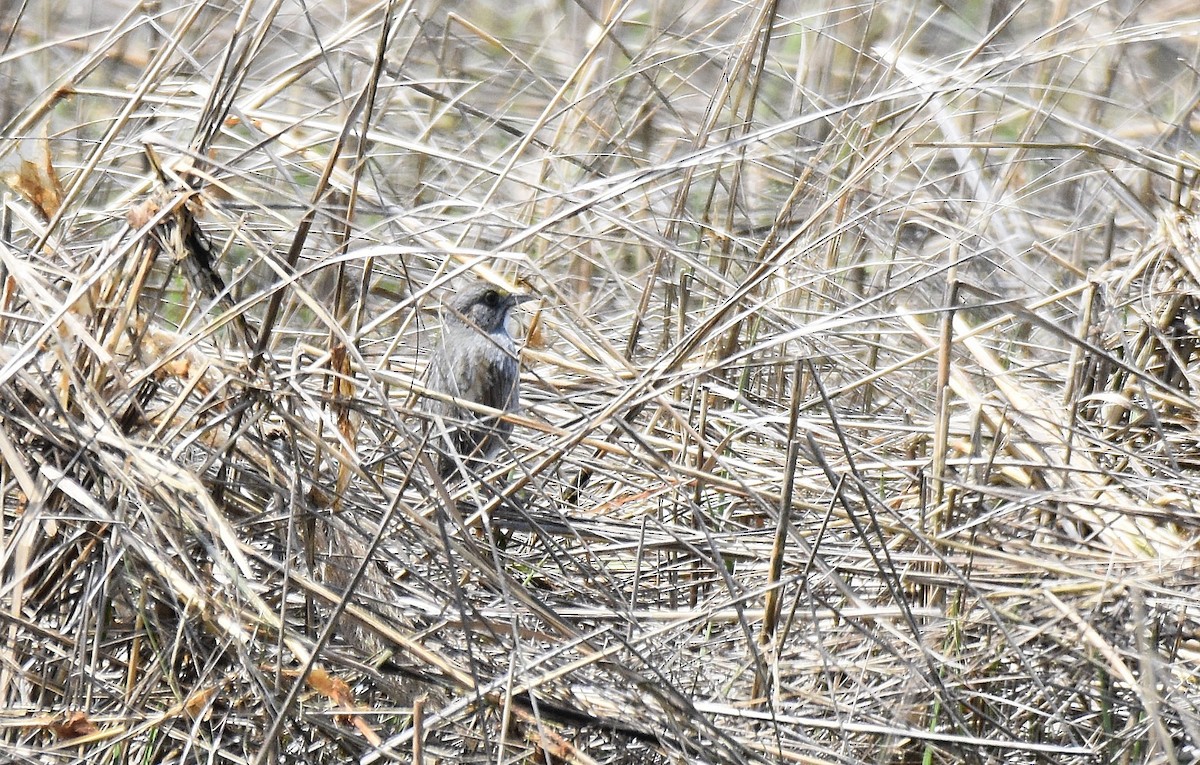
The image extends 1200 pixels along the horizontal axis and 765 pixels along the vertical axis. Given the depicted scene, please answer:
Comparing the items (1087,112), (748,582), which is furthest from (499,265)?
(1087,112)

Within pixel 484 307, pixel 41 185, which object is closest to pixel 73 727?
pixel 41 185

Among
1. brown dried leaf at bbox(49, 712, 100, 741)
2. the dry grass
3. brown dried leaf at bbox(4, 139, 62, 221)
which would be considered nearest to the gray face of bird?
the dry grass

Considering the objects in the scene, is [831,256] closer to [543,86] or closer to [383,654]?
[543,86]

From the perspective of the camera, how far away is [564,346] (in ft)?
13.1

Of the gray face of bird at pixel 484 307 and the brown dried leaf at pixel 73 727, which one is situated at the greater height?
the gray face of bird at pixel 484 307

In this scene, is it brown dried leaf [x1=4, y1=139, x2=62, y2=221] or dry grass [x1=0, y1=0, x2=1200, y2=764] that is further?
brown dried leaf [x1=4, y1=139, x2=62, y2=221]

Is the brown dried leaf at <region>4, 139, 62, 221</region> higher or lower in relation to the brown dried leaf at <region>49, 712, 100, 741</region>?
higher

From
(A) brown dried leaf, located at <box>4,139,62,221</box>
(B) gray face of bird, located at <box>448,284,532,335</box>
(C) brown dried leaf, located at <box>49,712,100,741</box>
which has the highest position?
(A) brown dried leaf, located at <box>4,139,62,221</box>

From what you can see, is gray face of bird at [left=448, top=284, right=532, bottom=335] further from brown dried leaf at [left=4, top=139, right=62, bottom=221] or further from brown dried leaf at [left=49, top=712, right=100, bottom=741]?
brown dried leaf at [left=49, top=712, right=100, bottom=741]

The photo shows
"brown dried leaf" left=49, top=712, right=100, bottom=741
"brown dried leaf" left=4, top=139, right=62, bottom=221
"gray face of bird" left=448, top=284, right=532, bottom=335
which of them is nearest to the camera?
"brown dried leaf" left=49, top=712, right=100, bottom=741

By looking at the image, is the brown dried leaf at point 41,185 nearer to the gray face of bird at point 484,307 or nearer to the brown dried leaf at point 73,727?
the brown dried leaf at point 73,727

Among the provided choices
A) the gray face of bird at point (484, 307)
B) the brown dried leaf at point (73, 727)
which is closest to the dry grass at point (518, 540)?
the brown dried leaf at point (73, 727)

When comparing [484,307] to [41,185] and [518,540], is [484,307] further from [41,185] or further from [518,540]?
[41,185]

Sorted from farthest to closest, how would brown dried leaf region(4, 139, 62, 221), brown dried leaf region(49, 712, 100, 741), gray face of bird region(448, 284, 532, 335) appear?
gray face of bird region(448, 284, 532, 335) < brown dried leaf region(4, 139, 62, 221) < brown dried leaf region(49, 712, 100, 741)
